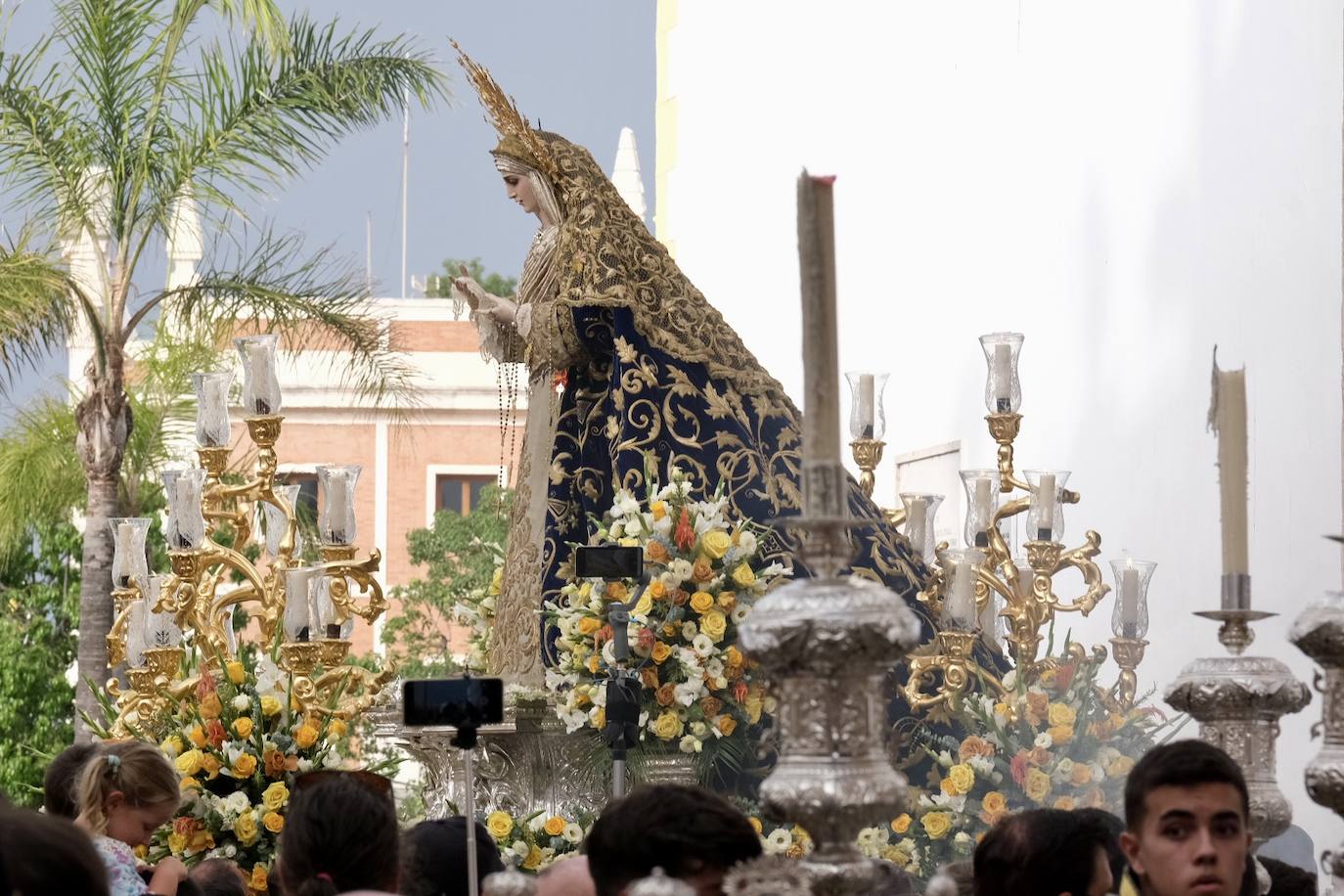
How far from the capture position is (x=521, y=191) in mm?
7156

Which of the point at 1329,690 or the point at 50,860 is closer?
the point at 50,860

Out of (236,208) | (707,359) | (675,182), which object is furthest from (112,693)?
(675,182)

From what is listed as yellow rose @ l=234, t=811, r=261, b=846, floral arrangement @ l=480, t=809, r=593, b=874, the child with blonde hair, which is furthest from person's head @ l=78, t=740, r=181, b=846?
floral arrangement @ l=480, t=809, r=593, b=874

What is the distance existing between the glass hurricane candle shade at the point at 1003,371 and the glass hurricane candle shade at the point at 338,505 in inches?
75.6

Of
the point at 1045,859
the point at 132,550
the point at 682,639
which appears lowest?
the point at 1045,859

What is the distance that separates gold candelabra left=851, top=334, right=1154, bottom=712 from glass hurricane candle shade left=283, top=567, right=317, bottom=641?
5.83 feet

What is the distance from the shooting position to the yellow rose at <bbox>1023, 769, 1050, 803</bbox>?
6109 millimetres

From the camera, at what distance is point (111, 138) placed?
13.2 meters

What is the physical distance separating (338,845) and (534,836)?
10.7ft

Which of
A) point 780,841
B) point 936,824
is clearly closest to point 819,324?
point 780,841

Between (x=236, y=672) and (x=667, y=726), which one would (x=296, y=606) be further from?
(x=667, y=726)

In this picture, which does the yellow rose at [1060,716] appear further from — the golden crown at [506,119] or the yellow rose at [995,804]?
the golden crown at [506,119]

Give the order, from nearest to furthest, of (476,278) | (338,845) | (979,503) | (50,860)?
(50,860), (338,845), (979,503), (476,278)

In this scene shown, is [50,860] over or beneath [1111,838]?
over
